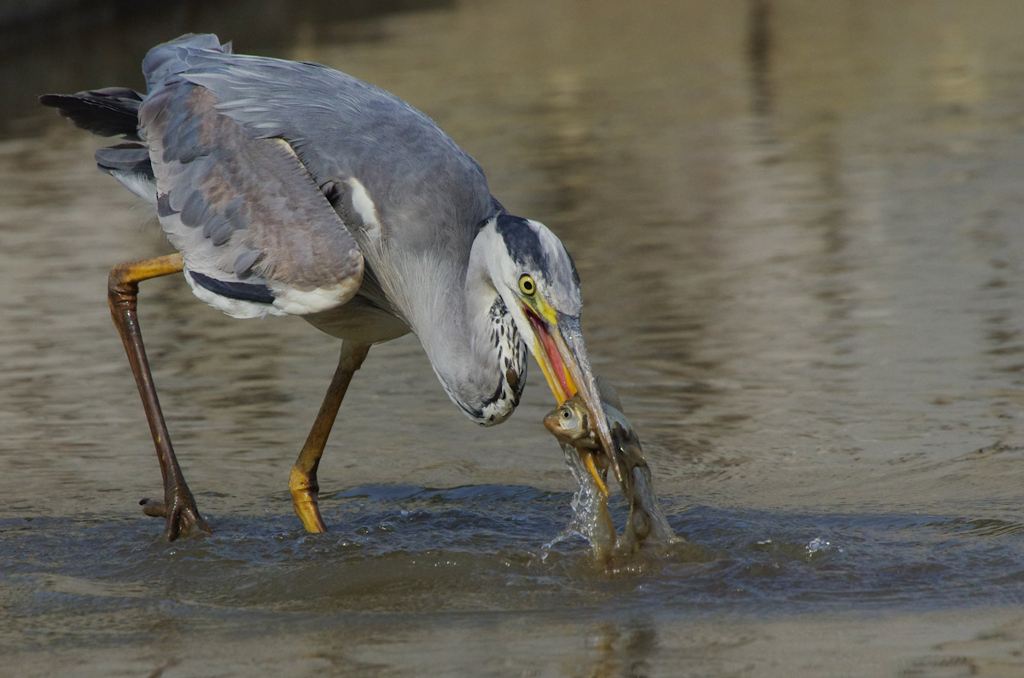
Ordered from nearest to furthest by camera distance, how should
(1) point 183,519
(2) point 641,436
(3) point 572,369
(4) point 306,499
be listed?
1. (3) point 572,369
2. (1) point 183,519
3. (4) point 306,499
4. (2) point 641,436

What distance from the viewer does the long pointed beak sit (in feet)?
16.1

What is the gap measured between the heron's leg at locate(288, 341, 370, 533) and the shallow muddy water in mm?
129

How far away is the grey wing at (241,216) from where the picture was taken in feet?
18.0

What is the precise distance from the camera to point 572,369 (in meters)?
4.98

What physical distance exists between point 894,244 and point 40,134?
1081 cm

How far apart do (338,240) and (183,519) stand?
52.0 inches

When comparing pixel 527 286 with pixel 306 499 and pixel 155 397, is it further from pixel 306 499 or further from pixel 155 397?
pixel 155 397

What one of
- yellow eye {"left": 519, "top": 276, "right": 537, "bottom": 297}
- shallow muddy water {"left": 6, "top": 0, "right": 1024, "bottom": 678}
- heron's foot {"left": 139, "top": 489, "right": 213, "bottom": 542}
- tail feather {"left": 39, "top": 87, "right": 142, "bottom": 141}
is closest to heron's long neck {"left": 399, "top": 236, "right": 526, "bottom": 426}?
yellow eye {"left": 519, "top": 276, "right": 537, "bottom": 297}

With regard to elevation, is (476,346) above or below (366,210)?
below

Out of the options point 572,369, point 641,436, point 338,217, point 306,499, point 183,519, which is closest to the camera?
point 572,369

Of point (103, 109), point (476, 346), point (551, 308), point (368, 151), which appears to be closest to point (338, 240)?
point (368, 151)

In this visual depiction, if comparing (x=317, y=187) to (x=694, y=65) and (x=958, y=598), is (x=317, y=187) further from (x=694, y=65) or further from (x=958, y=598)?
(x=694, y=65)

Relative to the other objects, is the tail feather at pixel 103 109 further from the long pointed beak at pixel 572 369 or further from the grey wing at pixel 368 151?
the long pointed beak at pixel 572 369

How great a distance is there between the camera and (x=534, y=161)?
45.0 ft
